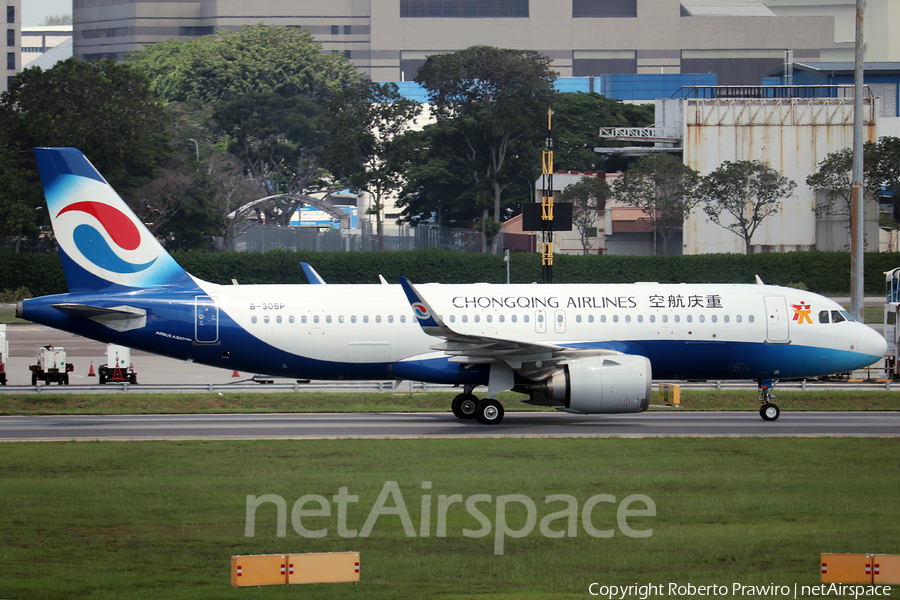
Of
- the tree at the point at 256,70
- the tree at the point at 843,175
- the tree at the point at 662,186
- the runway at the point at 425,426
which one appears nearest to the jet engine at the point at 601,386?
the runway at the point at 425,426

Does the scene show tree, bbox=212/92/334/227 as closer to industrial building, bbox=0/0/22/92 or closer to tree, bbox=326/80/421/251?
tree, bbox=326/80/421/251

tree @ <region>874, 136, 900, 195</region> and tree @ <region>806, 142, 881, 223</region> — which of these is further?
tree @ <region>806, 142, 881, 223</region>

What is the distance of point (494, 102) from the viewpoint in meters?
90.1

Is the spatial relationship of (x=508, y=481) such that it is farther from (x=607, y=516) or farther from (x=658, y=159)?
(x=658, y=159)

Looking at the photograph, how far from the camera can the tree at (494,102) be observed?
88562mm

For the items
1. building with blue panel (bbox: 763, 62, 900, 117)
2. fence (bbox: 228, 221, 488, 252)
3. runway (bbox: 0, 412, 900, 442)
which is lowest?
runway (bbox: 0, 412, 900, 442)

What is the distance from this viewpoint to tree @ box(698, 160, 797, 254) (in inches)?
3219

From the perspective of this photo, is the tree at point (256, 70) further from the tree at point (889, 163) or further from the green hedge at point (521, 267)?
the tree at point (889, 163)

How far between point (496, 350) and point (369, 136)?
6348cm

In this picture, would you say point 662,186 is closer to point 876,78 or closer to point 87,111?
point 876,78

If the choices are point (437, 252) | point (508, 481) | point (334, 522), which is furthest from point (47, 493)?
point (437, 252)

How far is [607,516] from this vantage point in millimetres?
16188

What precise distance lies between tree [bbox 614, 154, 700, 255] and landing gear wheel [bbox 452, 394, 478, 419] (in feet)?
186

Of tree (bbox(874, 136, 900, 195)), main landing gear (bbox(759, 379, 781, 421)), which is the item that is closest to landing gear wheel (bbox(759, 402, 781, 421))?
main landing gear (bbox(759, 379, 781, 421))
